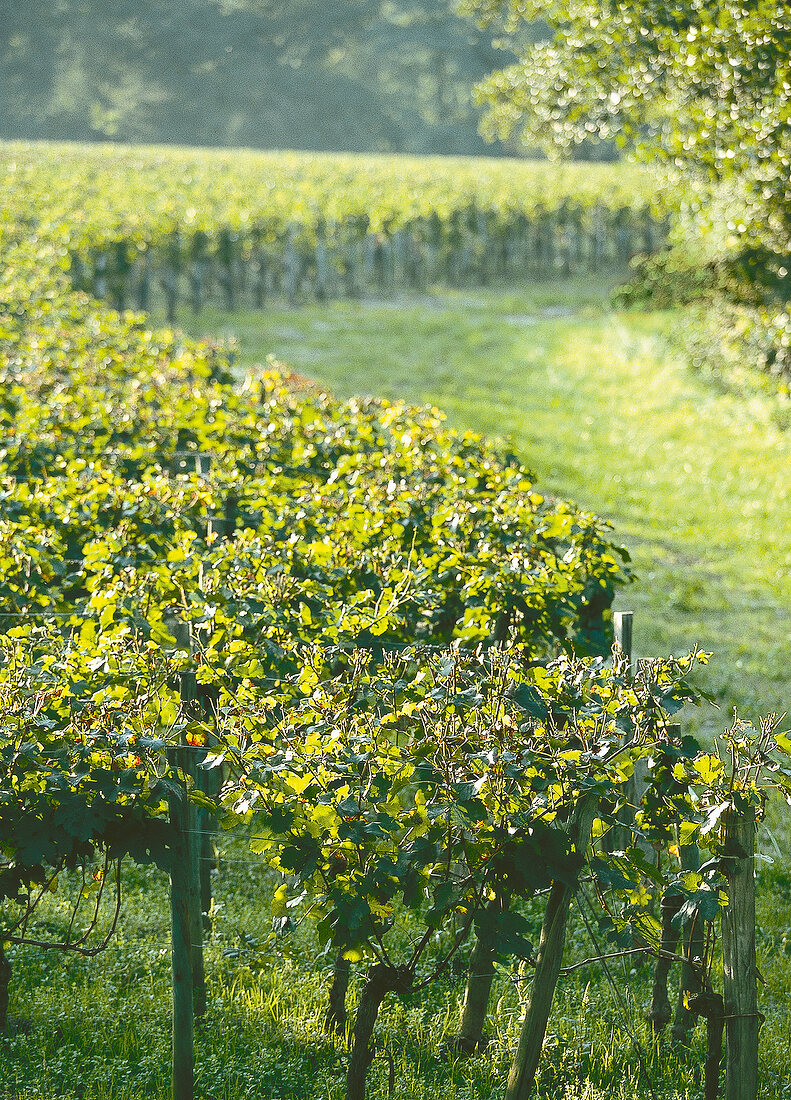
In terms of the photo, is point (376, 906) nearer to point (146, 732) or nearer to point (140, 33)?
point (146, 732)

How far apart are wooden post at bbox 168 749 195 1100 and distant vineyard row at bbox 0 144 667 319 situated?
56.1 feet

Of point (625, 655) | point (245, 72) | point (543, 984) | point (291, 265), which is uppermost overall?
point (245, 72)

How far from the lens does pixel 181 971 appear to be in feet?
12.9

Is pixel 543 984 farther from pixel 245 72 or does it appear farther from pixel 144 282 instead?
pixel 245 72

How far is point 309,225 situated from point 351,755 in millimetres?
23047

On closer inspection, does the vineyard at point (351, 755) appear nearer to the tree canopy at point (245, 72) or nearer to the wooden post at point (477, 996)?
the wooden post at point (477, 996)

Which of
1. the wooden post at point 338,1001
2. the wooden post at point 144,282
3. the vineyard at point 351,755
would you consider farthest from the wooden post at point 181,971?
the wooden post at point 144,282

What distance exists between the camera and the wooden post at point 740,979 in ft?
11.7

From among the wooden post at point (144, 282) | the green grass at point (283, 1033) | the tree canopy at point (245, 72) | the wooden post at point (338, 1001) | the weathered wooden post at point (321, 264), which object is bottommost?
the green grass at point (283, 1033)

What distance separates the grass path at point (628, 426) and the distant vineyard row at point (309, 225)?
120 cm

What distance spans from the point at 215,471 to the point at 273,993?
3.10m

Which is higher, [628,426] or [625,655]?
[628,426]

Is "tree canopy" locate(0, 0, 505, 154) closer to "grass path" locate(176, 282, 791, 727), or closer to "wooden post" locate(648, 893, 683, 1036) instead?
"grass path" locate(176, 282, 791, 727)

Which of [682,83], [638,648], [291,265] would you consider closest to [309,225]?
[291,265]
